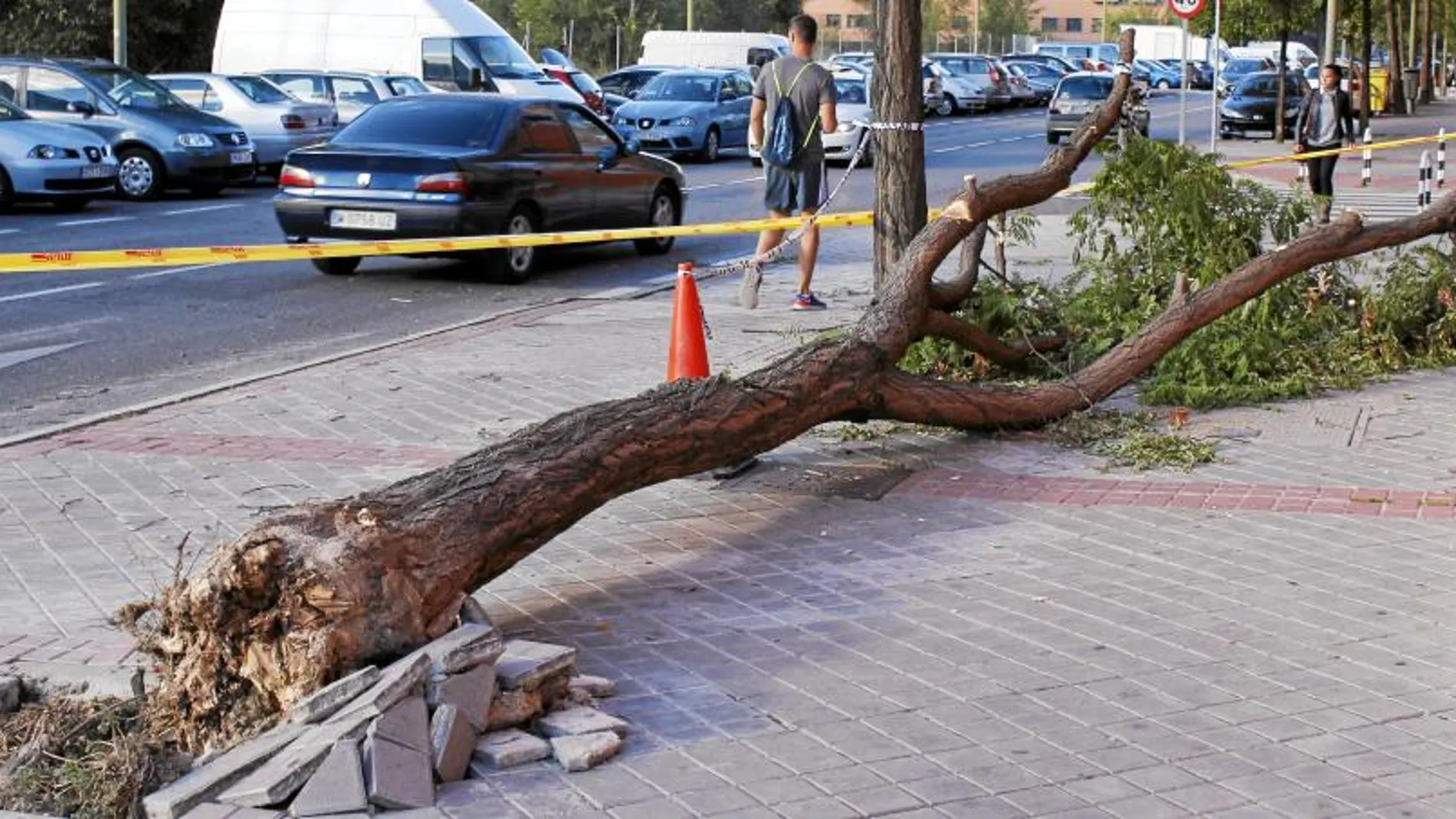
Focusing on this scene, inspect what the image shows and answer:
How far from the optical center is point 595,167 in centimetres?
1794

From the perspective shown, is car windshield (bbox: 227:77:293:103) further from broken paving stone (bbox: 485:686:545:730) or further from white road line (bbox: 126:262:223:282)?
broken paving stone (bbox: 485:686:545:730)

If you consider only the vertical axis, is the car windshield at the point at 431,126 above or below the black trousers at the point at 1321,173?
above

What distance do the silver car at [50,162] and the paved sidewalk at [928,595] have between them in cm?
1262

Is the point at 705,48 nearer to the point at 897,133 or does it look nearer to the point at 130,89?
the point at 130,89

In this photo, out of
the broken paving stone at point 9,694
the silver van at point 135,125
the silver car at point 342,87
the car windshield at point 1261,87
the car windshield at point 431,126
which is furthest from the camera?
the car windshield at point 1261,87

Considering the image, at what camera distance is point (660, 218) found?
757 inches

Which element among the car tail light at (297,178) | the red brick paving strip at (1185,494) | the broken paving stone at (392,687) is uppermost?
the car tail light at (297,178)

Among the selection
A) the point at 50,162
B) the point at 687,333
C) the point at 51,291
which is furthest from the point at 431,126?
the point at 687,333

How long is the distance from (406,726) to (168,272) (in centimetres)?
1252

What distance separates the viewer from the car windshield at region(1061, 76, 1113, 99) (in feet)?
148

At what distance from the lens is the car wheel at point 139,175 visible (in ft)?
79.7

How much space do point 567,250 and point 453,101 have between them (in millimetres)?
2176

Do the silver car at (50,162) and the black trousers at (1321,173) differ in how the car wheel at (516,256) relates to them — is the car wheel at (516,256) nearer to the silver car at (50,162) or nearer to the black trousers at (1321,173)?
the silver car at (50,162)

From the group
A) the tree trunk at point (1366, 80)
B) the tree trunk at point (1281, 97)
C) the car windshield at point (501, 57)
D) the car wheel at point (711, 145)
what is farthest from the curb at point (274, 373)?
the tree trunk at point (1281, 97)
